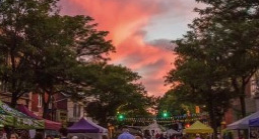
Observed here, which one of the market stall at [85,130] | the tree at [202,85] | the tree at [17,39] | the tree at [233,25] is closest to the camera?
the tree at [233,25]

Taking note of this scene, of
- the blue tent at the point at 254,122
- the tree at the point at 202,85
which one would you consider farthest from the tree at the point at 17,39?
the blue tent at the point at 254,122

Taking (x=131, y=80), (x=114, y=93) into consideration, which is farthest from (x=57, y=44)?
(x=131, y=80)

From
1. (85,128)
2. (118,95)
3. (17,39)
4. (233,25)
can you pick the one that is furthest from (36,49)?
(118,95)

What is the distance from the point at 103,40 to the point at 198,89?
946cm

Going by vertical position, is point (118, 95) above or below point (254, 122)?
above

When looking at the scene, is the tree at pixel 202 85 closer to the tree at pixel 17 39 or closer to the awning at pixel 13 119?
the tree at pixel 17 39

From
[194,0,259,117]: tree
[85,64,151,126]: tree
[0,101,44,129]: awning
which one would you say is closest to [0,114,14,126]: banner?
[0,101,44,129]: awning

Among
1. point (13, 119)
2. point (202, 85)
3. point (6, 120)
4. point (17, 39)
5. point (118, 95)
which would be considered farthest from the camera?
point (118, 95)

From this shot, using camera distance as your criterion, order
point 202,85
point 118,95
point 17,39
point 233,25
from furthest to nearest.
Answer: point 118,95
point 202,85
point 17,39
point 233,25

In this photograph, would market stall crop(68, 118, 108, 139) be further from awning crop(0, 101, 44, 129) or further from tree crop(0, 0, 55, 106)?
awning crop(0, 101, 44, 129)

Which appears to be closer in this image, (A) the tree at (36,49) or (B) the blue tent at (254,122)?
(B) the blue tent at (254,122)

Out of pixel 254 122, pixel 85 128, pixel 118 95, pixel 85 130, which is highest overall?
pixel 118 95

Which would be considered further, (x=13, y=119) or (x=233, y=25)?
(x=233, y=25)

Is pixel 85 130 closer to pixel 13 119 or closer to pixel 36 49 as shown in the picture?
pixel 36 49
